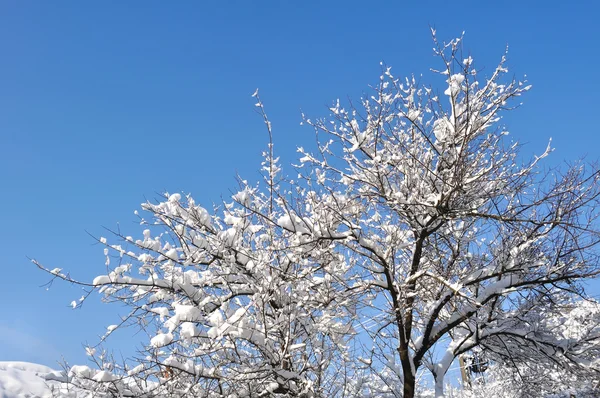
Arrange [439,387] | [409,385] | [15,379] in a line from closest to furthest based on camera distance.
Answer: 1. [409,385]
2. [439,387]
3. [15,379]

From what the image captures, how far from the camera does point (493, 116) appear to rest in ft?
25.6

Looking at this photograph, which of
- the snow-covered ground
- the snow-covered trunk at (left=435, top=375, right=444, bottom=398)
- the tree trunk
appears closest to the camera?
the tree trunk

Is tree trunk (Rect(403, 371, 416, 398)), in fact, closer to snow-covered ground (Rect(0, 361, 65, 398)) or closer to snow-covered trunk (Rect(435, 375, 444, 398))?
snow-covered trunk (Rect(435, 375, 444, 398))

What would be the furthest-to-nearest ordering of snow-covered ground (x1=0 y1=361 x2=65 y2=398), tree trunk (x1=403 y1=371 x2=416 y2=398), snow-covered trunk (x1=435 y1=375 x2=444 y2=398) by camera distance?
snow-covered ground (x1=0 y1=361 x2=65 y2=398) → snow-covered trunk (x1=435 y1=375 x2=444 y2=398) → tree trunk (x1=403 y1=371 x2=416 y2=398)

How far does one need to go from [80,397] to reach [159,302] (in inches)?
73.4

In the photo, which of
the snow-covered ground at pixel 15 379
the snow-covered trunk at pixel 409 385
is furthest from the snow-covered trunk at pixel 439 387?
the snow-covered ground at pixel 15 379

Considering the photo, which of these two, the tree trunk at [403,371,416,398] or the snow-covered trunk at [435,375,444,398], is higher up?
the snow-covered trunk at [435,375,444,398]

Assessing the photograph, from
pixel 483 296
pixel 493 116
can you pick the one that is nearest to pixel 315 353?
pixel 483 296

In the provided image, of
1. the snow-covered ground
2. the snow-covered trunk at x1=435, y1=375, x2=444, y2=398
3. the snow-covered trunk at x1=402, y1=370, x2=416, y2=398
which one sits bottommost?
the snow-covered trunk at x1=402, y1=370, x2=416, y2=398

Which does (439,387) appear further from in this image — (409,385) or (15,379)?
(15,379)

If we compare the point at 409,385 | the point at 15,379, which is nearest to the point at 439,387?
the point at 409,385

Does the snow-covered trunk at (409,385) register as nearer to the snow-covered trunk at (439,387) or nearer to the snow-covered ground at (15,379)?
the snow-covered trunk at (439,387)

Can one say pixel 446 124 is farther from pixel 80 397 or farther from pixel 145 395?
pixel 80 397

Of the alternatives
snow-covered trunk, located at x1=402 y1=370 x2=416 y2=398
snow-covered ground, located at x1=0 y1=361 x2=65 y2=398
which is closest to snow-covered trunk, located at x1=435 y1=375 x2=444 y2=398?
snow-covered trunk, located at x1=402 y1=370 x2=416 y2=398
